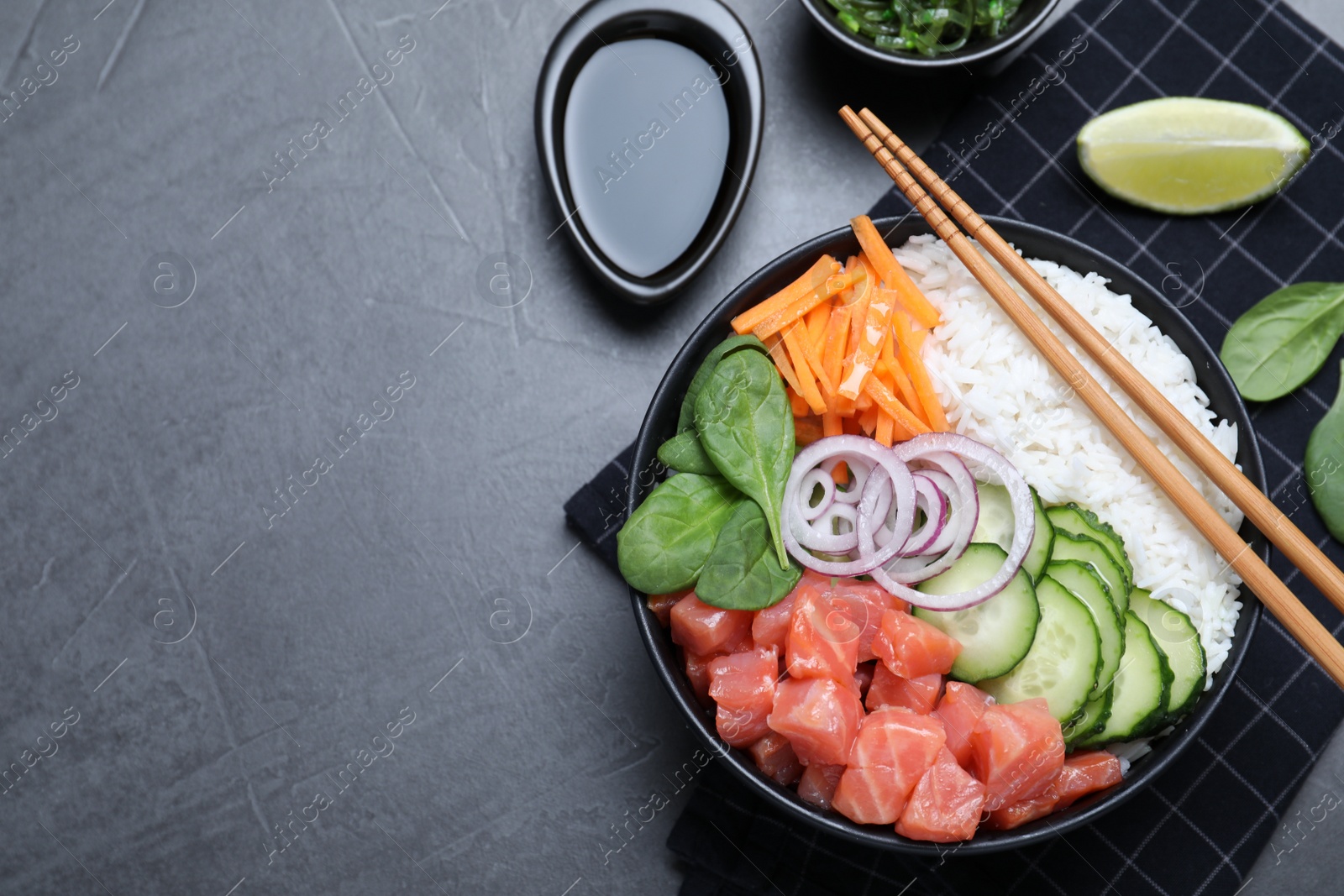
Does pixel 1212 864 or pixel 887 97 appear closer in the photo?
pixel 1212 864

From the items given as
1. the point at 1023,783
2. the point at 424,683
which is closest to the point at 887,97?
the point at 1023,783

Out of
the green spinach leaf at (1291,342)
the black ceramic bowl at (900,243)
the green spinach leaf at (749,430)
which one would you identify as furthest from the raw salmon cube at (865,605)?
the green spinach leaf at (1291,342)

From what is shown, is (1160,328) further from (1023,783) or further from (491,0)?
(491,0)

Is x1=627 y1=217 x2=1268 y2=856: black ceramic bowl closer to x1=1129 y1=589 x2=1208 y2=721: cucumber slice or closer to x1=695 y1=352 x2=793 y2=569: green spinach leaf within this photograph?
x1=1129 y1=589 x2=1208 y2=721: cucumber slice

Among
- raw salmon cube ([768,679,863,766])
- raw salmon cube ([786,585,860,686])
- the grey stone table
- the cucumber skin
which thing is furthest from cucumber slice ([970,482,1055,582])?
the grey stone table

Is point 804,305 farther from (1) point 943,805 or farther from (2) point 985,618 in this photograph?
(1) point 943,805
